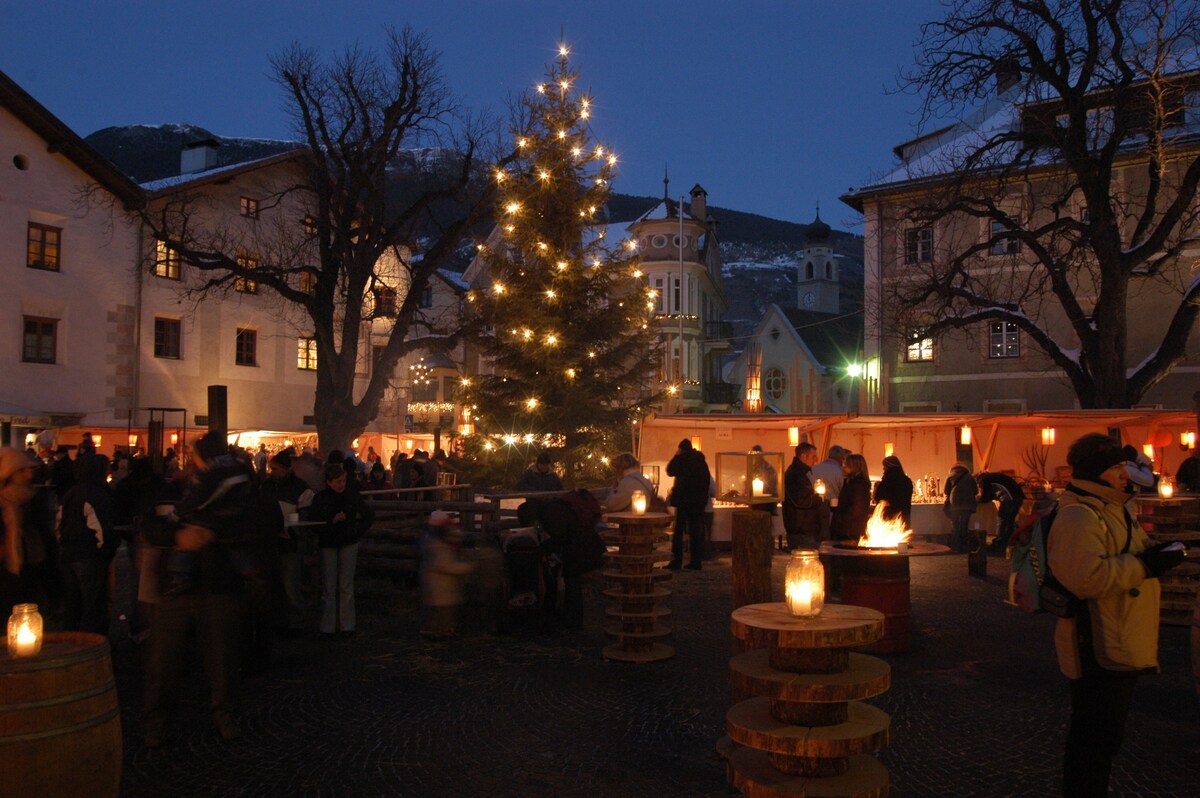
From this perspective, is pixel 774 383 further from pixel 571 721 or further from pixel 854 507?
pixel 571 721

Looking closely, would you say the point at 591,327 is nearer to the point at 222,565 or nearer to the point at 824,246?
the point at 222,565

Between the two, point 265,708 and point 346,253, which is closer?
point 265,708

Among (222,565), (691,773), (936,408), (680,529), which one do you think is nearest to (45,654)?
(222,565)

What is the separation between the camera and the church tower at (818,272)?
9962 cm

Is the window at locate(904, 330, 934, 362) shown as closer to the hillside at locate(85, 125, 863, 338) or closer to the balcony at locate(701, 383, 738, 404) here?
the balcony at locate(701, 383, 738, 404)

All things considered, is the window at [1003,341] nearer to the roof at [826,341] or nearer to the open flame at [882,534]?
the open flame at [882,534]

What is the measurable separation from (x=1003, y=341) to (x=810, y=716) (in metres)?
→ 30.9

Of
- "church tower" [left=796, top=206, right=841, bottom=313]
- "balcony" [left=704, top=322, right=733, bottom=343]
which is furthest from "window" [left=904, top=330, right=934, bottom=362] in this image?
"church tower" [left=796, top=206, right=841, bottom=313]

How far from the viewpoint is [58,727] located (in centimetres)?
445

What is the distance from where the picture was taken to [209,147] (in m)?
39.4

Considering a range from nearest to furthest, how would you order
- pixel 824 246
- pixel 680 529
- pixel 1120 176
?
1. pixel 680 529
2. pixel 1120 176
3. pixel 824 246

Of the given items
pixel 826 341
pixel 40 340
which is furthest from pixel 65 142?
pixel 826 341

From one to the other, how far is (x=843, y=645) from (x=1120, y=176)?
3096 cm

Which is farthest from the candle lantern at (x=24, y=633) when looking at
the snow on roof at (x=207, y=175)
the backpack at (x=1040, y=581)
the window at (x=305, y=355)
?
the window at (x=305, y=355)
